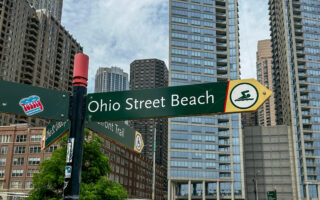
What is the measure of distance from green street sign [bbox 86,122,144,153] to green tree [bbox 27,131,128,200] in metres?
11.0

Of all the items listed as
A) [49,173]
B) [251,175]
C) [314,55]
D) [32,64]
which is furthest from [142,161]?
[49,173]

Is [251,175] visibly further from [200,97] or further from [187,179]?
[200,97]

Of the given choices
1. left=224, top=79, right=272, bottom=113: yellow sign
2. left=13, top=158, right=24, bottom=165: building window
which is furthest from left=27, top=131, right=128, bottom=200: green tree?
left=13, top=158, right=24, bottom=165: building window

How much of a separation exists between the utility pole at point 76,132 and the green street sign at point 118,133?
29 centimetres

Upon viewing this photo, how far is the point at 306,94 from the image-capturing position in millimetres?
120938

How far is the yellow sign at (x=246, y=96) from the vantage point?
17.8 feet

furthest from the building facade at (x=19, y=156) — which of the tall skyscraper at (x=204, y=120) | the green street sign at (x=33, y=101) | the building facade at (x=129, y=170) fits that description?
the green street sign at (x=33, y=101)

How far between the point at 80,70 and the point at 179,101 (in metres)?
1.85

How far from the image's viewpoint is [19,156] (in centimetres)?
8331

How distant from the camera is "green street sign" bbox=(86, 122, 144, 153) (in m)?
6.53

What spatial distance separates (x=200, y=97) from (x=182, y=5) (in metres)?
123

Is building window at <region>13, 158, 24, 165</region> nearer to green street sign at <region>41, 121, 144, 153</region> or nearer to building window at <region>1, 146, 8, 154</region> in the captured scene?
building window at <region>1, 146, 8, 154</region>

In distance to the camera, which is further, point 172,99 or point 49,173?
point 49,173

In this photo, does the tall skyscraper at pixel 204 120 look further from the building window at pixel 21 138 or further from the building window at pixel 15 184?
the building window at pixel 15 184
